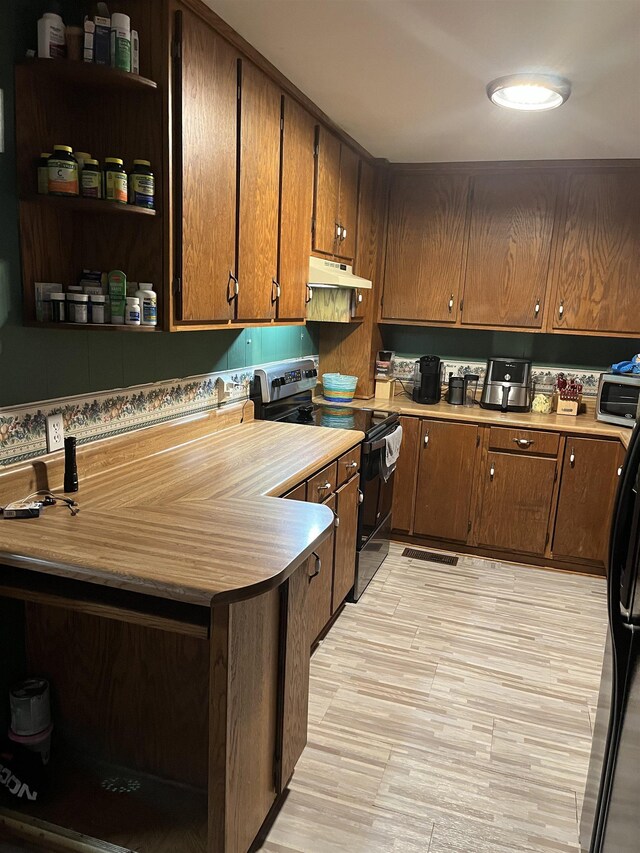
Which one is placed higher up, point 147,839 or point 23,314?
point 23,314

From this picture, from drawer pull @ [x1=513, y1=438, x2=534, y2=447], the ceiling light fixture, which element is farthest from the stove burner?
the ceiling light fixture

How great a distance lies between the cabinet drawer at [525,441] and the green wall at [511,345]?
29.5 inches

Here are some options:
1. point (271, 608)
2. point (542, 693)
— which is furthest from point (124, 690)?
point (542, 693)

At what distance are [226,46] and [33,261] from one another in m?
1.01

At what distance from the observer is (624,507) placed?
4.87ft

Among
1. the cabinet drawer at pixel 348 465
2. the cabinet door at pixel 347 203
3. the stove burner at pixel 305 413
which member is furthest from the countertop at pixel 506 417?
the cabinet door at pixel 347 203

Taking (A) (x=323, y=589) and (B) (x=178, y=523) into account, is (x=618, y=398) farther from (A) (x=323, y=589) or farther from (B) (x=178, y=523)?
(B) (x=178, y=523)

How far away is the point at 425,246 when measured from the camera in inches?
159

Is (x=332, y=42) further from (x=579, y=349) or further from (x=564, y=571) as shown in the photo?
(x=564, y=571)

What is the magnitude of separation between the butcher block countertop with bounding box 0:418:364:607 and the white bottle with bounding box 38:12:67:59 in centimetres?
111

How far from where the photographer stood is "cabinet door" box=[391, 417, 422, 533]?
12.6 feet

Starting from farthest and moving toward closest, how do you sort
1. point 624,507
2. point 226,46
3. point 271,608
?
point 226,46 → point 271,608 → point 624,507

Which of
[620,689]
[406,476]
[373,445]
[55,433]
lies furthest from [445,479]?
[55,433]

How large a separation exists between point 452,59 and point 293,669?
216 cm
